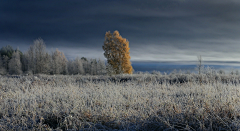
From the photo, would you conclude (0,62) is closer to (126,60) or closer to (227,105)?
(126,60)

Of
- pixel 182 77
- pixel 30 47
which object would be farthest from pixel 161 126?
pixel 30 47

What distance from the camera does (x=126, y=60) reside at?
2886cm

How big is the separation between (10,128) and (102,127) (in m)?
2.19

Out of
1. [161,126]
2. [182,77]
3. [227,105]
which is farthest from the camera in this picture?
[182,77]

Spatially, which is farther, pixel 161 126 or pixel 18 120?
pixel 18 120

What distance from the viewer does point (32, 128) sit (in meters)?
3.97

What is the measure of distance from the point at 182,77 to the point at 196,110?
9.14 m

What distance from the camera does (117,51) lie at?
29078 mm

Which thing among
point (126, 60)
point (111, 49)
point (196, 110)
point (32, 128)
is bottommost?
point (32, 128)

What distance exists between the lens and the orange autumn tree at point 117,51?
28844 millimetres

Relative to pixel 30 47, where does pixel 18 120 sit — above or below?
below

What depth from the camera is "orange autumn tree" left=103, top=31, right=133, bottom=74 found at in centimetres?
2884

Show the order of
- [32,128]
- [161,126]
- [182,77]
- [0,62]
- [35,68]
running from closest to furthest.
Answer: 1. [161,126]
2. [32,128]
3. [182,77]
4. [35,68]
5. [0,62]

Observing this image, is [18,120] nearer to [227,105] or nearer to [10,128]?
[10,128]
